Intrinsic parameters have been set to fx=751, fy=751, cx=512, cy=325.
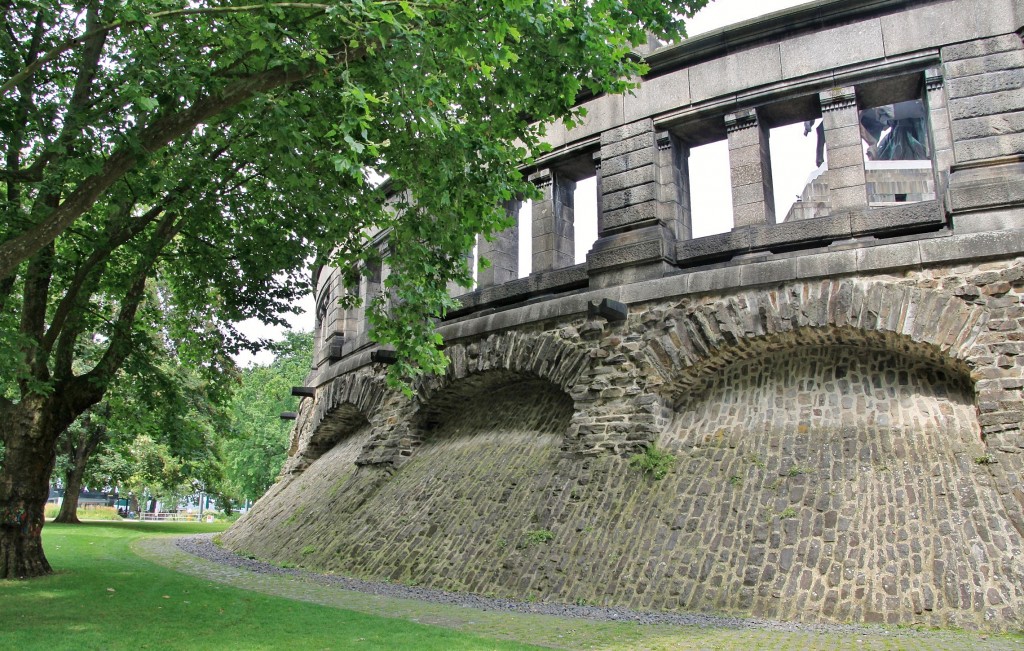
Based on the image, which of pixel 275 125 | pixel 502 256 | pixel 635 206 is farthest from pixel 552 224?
pixel 275 125

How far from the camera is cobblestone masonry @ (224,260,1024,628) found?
23.3 feet

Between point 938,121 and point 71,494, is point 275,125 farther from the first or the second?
point 71,494

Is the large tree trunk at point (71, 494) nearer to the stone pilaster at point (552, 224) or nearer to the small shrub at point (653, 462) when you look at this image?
the stone pilaster at point (552, 224)

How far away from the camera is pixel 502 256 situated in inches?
525

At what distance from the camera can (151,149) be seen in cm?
660

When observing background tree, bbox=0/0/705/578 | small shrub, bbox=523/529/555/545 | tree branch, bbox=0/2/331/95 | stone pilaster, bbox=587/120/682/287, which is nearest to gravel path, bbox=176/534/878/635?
small shrub, bbox=523/529/555/545

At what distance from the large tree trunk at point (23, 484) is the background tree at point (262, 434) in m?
24.0

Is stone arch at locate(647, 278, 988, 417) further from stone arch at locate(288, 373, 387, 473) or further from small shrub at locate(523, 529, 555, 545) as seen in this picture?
stone arch at locate(288, 373, 387, 473)

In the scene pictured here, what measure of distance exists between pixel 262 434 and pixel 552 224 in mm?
26988

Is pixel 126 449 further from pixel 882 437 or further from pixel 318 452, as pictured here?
pixel 882 437

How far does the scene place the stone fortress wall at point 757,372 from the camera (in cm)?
745

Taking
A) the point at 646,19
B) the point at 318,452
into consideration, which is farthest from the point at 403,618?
the point at 318,452

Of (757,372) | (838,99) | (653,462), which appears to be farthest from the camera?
(838,99)

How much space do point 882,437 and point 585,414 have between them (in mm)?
3648
